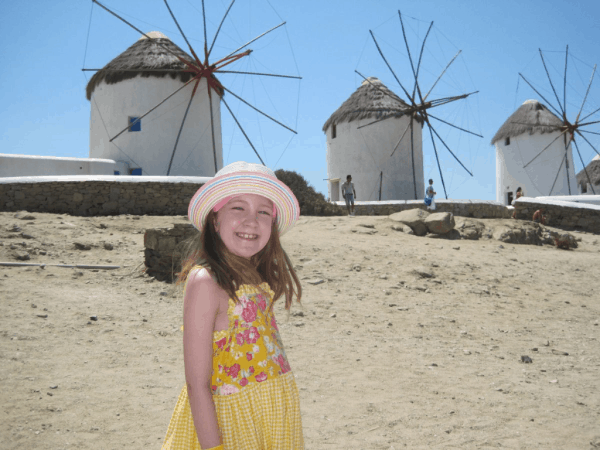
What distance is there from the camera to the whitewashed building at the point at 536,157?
22.6m

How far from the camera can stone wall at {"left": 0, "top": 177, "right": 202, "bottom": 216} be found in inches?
472

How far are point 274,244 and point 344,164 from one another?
63.2 ft

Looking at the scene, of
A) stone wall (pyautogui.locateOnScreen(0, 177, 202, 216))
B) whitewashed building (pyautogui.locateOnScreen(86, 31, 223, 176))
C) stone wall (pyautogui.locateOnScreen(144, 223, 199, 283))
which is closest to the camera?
stone wall (pyautogui.locateOnScreen(144, 223, 199, 283))

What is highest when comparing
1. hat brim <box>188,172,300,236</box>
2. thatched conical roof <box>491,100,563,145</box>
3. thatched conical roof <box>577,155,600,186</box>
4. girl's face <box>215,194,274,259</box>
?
thatched conical roof <box>491,100,563,145</box>

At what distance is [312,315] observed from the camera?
5.92m

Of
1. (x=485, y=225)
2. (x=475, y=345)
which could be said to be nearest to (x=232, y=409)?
(x=475, y=345)

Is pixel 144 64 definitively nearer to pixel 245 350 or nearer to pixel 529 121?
pixel 245 350

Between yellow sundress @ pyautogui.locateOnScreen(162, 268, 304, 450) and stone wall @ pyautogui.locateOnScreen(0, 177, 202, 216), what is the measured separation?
459 inches

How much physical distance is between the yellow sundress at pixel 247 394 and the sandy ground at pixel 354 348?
175 cm

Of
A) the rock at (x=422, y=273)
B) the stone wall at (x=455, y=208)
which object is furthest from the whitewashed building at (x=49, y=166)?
the rock at (x=422, y=273)

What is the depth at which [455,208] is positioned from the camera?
1571cm

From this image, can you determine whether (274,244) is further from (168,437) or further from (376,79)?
(376,79)

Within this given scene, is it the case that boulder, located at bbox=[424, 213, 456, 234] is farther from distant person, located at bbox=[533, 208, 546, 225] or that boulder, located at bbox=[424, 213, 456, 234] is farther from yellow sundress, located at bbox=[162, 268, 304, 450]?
yellow sundress, located at bbox=[162, 268, 304, 450]

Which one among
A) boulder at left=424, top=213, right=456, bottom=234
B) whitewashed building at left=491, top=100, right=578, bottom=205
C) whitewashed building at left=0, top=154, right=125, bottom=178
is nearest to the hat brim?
boulder at left=424, top=213, right=456, bottom=234
